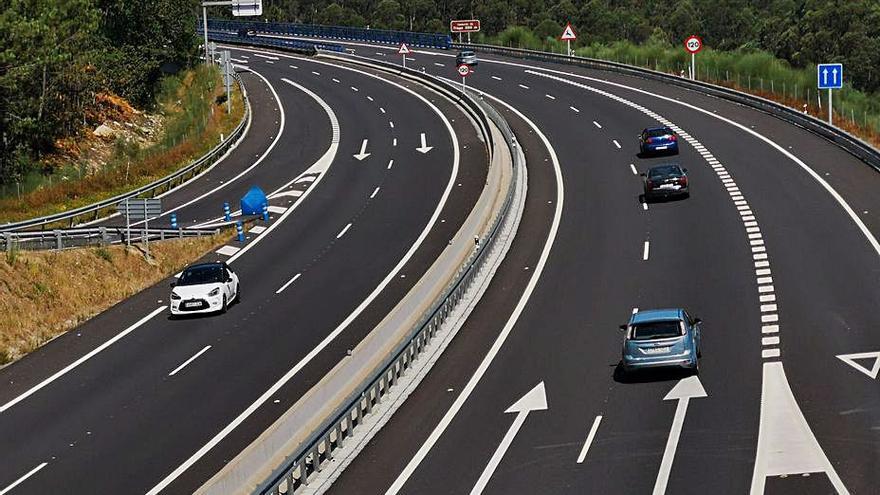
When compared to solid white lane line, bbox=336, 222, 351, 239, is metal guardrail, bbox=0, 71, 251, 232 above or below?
above

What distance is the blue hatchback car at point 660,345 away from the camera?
2900 cm

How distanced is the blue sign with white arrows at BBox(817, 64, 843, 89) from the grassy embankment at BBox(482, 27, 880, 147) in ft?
9.58

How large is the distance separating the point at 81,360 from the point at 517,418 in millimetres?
15074

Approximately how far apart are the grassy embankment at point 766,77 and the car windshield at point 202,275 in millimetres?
33057

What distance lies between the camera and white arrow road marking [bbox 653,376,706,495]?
22734 millimetres

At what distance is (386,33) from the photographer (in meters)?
132

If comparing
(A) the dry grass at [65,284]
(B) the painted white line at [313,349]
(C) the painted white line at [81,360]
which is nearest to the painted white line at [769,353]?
(B) the painted white line at [313,349]

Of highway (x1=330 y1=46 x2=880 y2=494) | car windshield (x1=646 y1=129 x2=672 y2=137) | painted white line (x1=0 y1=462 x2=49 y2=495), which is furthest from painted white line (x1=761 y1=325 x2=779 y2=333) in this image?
car windshield (x1=646 y1=129 x2=672 y2=137)

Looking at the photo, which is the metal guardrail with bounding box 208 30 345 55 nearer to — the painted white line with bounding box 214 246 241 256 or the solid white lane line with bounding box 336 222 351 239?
the solid white lane line with bounding box 336 222 351 239

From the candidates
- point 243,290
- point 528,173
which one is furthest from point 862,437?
point 528,173

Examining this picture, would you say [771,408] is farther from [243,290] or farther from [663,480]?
[243,290]

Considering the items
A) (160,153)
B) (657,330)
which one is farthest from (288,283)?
(160,153)

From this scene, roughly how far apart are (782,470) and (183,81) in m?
77.3

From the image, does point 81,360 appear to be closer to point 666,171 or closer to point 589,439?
point 589,439
